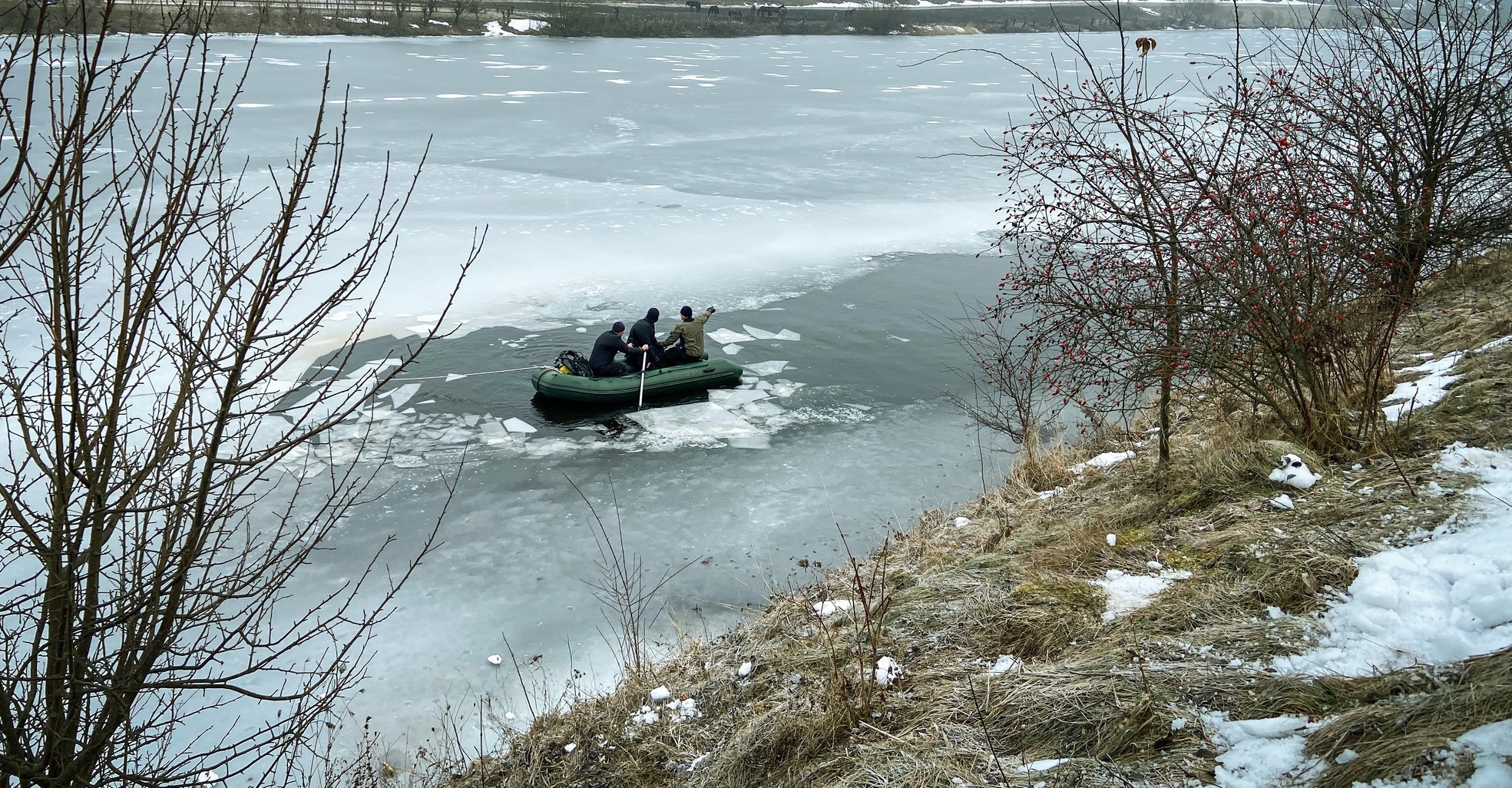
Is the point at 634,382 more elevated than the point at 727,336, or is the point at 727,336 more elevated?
the point at 727,336

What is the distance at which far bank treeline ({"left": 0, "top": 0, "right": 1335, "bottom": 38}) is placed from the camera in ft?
115

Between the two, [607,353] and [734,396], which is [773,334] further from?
[607,353]

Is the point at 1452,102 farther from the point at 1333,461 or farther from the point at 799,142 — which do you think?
the point at 799,142

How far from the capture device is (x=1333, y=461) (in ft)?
15.5

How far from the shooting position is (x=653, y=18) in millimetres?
45312

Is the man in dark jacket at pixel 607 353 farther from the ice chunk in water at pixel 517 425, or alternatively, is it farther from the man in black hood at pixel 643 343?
the ice chunk in water at pixel 517 425

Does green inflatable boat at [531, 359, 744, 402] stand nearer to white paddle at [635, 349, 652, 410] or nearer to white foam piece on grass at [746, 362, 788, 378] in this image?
white paddle at [635, 349, 652, 410]

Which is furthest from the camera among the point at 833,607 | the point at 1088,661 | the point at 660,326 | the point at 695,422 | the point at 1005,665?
the point at 660,326

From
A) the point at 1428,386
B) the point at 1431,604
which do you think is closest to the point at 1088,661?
the point at 1431,604

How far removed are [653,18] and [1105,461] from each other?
4222 centimetres

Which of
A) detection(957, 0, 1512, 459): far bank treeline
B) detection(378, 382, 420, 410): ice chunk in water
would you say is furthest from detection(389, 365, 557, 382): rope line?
detection(957, 0, 1512, 459): far bank treeline

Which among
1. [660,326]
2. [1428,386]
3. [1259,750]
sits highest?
[1428,386]

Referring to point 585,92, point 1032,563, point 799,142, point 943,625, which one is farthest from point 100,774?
point 585,92

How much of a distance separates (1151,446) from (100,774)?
6041mm
